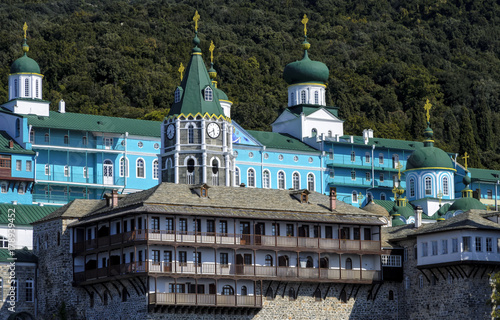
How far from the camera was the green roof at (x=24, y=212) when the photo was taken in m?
85.8

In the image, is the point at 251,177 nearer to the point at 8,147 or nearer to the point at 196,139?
the point at 8,147

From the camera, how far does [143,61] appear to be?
15150cm

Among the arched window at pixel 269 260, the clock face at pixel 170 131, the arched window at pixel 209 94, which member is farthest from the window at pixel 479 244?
the clock face at pixel 170 131

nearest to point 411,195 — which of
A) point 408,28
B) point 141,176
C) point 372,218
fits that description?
point 141,176

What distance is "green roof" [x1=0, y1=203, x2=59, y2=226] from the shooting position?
85.8 metres

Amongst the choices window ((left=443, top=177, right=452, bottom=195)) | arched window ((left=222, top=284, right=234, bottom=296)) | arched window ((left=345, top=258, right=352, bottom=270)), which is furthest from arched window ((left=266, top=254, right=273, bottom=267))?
window ((left=443, top=177, right=452, bottom=195))

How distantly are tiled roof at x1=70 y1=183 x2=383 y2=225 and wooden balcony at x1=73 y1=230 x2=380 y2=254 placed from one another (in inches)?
50.3

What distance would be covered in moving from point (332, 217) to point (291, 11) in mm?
117551

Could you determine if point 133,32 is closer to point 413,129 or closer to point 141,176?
point 413,129

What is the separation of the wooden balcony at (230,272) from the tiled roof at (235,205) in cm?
311

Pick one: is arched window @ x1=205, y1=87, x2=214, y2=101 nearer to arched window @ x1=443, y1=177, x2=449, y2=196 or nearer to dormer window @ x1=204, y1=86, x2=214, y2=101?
dormer window @ x1=204, y1=86, x2=214, y2=101

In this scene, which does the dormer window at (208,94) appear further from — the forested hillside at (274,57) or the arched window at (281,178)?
the forested hillside at (274,57)

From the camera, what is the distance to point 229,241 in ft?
254

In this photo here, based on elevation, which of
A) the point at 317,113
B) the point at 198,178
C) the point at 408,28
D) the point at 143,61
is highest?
the point at 408,28
